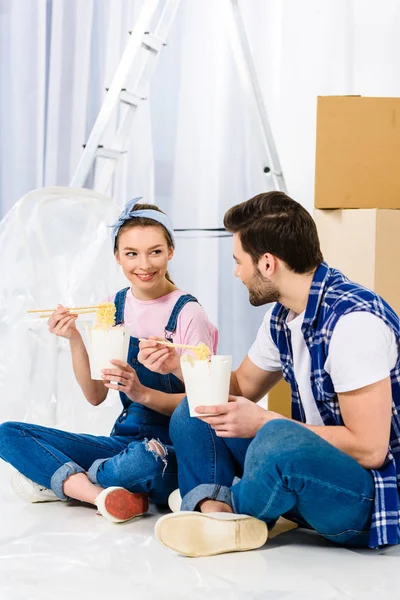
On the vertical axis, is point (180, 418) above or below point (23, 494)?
above

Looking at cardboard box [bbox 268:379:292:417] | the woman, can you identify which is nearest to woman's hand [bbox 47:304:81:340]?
the woman

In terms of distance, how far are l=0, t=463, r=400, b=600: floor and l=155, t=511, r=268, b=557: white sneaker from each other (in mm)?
18

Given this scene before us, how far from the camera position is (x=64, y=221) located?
7.61 ft

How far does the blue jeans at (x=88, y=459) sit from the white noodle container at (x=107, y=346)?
0.19 m

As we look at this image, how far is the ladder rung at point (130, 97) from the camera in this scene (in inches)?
95.6

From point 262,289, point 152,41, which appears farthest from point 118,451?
point 152,41

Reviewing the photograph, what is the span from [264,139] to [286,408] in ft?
2.93

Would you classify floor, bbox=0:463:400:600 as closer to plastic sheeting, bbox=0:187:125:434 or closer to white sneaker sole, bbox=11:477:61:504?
white sneaker sole, bbox=11:477:61:504

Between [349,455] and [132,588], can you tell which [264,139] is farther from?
[132,588]

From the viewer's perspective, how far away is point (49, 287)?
2.28 metres

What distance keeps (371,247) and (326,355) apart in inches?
32.1

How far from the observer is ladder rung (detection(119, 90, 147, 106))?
2.43 m

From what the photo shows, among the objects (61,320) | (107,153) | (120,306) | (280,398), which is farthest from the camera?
(107,153)

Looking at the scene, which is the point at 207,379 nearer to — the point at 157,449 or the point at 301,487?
the point at 301,487
